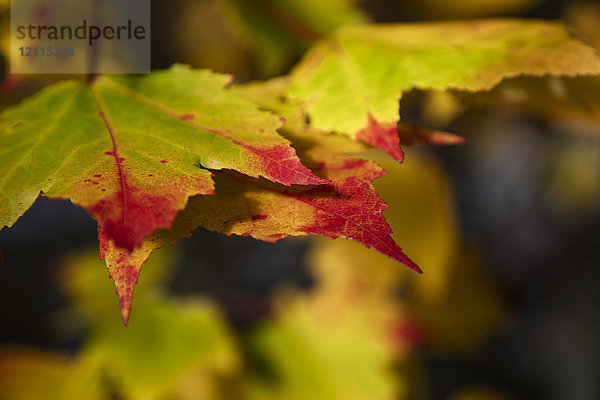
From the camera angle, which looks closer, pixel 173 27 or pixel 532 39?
pixel 532 39

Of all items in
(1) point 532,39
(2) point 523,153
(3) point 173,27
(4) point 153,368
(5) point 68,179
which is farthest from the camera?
(2) point 523,153

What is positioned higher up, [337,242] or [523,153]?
[337,242]

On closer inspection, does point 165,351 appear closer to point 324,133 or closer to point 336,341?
point 336,341

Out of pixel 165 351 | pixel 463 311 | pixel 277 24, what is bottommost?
pixel 463 311

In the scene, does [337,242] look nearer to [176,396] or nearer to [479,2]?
[176,396]

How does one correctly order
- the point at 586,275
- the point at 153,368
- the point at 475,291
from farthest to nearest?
the point at 586,275, the point at 475,291, the point at 153,368

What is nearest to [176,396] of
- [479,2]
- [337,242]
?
[337,242]

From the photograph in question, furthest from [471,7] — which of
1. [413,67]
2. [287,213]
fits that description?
[287,213]

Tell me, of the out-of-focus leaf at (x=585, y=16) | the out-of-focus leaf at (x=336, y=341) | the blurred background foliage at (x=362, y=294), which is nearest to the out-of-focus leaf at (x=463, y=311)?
the blurred background foliage at (x=362, y=294)
